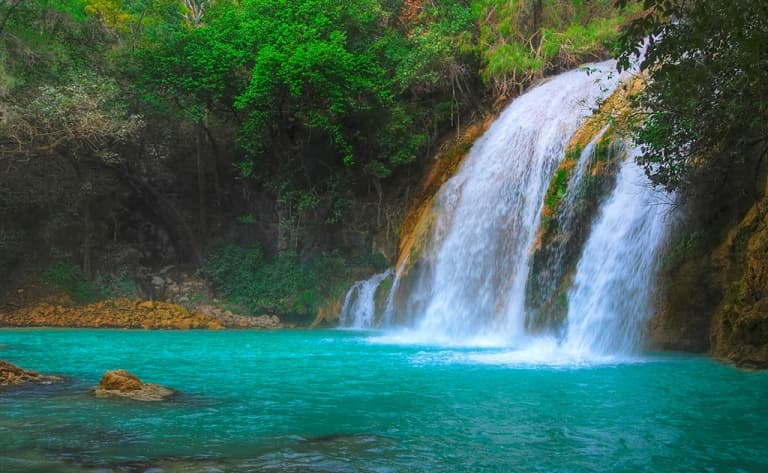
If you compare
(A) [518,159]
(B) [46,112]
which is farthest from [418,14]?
(B) [46,112]

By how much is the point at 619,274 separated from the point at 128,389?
8.73 metres

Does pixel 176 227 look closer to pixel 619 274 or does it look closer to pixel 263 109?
pixel 263 109

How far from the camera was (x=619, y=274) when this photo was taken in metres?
13.1

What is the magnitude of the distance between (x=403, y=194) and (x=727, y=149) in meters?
12.6

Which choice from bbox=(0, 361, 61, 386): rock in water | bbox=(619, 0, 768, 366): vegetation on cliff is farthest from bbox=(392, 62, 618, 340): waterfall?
bbox=(0, 361, 61, 386): rock in water

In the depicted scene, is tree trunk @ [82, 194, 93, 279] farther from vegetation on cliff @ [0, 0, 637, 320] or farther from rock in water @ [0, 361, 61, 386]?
rock in water @ [0, 361, 61, 386]

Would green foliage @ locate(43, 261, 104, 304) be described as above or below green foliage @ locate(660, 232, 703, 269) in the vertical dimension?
below

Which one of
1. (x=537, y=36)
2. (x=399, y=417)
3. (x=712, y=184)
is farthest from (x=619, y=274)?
(x=537, y=36)

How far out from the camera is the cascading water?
42.5 ft

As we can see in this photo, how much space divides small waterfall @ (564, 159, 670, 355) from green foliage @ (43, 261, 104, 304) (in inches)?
599

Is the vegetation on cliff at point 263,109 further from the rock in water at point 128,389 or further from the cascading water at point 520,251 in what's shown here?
the rock in water at point 128,389

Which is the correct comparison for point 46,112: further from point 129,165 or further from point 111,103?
point 129,165

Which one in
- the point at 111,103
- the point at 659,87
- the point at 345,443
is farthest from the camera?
the point at 111,103

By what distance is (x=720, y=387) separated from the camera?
8.86m
